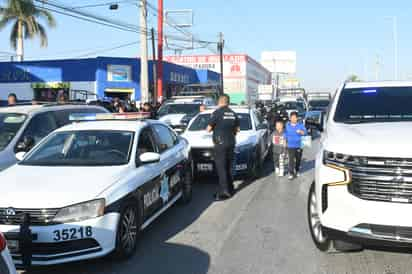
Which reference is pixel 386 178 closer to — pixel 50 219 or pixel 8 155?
pixel 50 219

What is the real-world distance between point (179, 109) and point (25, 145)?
418 inches

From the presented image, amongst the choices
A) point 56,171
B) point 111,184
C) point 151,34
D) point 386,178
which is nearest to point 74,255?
point 111,184

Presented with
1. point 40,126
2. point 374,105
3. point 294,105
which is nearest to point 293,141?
point 374,105

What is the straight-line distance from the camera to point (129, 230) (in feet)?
17.6

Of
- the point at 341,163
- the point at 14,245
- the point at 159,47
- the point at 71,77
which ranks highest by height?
the point at 159,47

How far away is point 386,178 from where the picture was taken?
445 cm

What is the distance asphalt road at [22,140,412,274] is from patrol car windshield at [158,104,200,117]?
951cm

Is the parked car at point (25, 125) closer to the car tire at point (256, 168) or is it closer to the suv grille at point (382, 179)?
the car tire at point (256, 168)

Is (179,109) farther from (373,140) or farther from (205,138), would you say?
(373,140)

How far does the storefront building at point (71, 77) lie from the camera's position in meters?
34.2

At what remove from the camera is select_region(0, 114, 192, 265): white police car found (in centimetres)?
464

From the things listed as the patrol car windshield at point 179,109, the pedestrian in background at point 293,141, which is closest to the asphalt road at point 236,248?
the pedestrian in background at point 293,141

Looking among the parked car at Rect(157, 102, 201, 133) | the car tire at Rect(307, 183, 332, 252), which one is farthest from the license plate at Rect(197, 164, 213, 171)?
the parked car at Rect(157, 102, 201, 133)

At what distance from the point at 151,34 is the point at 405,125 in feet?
91.2
